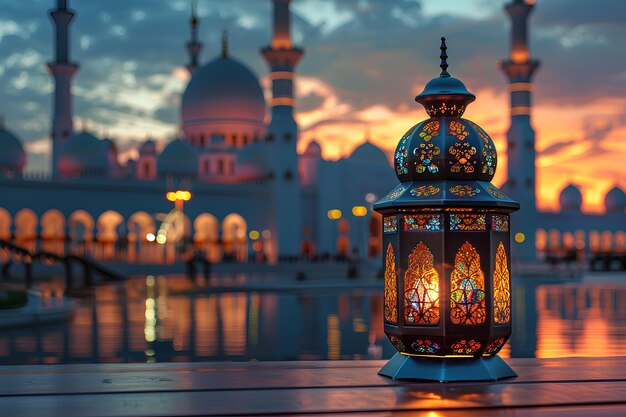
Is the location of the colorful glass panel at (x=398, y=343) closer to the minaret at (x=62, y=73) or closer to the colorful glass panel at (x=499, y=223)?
the colorful glass panel at (x=499, y=223)

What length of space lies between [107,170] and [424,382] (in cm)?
4448

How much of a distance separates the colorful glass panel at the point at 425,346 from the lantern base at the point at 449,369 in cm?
5

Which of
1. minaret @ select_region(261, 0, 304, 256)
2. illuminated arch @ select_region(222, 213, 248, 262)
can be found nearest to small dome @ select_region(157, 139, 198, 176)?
illuminated arch @ select_region(222, 213, 248, 262)

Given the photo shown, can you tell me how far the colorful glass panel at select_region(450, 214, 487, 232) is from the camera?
6.78 metres

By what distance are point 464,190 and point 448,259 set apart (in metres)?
0.49

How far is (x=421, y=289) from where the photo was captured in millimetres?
6773

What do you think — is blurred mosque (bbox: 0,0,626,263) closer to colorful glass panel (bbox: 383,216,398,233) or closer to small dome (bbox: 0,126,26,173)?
small dome (bbox: 0,126,26,173)

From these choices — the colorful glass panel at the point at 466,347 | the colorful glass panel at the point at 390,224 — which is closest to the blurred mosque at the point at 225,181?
the colorful glass panel at the point at 390,224

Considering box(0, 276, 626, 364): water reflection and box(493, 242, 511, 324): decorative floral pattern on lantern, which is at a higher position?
box(493, 242, 511, 324): decorative floral pattern on lantern

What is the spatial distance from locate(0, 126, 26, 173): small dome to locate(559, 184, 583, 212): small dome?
33.1 meters

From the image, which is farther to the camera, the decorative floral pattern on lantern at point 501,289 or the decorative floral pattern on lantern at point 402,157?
the decorative floral pattern on lantern at point 402,157

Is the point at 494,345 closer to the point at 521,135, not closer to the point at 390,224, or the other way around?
the point at 390,224

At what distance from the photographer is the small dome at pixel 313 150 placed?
4994cm

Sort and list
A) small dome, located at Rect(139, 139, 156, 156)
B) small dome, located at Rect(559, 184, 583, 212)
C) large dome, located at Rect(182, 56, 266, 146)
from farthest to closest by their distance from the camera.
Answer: small dome, located at Rect(559, 184, 583, 212) < small dome, located at Rect(139, 139, 156, 156) < large dome, located at Rect(182, 56, 266, 146)
